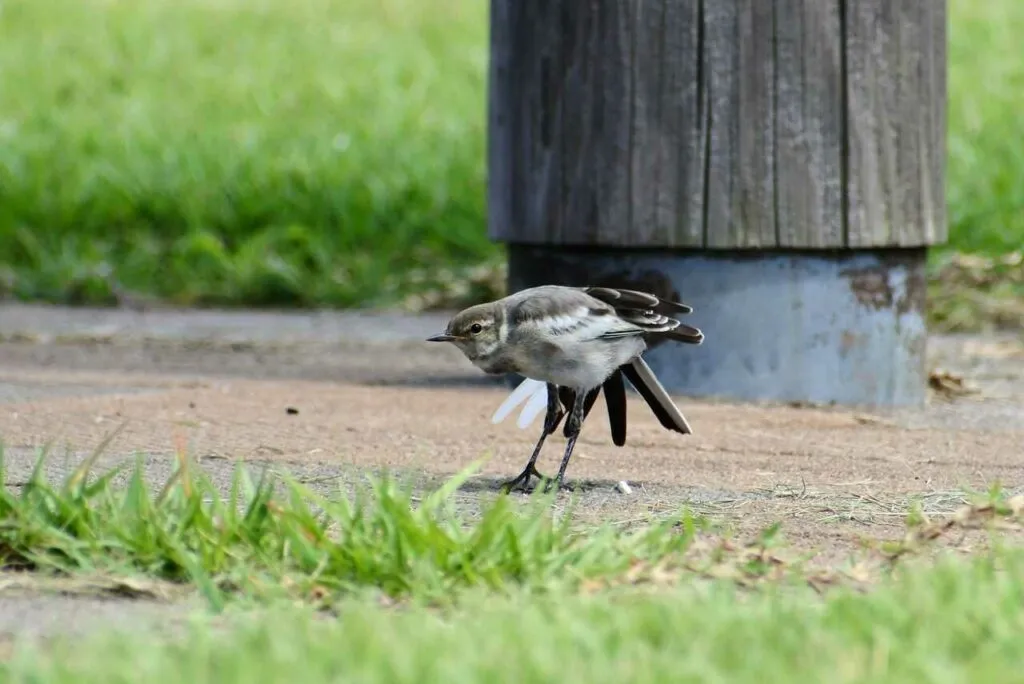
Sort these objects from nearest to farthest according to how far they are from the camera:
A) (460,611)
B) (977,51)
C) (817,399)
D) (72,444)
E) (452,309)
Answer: (460,611) → (72,444) → (817,399) → (452,309) → (977,51)

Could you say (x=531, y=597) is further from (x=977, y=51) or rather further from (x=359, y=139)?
(x=977, y=51)

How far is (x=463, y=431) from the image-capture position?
5.30 m

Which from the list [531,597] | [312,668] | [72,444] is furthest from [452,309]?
[312,668]

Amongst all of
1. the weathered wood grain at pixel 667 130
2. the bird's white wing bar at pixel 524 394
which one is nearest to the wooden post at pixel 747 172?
the weathered wood grain at pixel 667 130

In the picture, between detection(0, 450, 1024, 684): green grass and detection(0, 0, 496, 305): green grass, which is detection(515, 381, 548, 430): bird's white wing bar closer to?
detection(0, 450, 1024, 684): green grass

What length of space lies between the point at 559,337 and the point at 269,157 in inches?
271

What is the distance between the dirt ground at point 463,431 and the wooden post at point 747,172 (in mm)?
244

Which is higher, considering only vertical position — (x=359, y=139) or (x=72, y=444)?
(x=359, y=139)

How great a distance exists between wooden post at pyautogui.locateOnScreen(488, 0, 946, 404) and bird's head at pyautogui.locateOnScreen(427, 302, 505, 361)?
1615mm

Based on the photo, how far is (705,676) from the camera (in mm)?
2551

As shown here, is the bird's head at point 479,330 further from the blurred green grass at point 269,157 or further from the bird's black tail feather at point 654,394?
the blurred green grass at point 269,157

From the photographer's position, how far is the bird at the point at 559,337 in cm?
427

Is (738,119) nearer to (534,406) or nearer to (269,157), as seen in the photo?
(534,406)

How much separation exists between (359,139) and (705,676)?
29.8 feet
